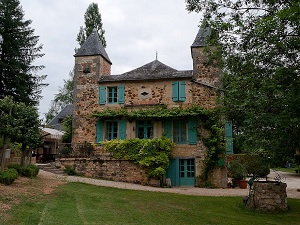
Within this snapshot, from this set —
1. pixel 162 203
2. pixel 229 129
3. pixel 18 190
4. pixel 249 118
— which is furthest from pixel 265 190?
pixel 18 190

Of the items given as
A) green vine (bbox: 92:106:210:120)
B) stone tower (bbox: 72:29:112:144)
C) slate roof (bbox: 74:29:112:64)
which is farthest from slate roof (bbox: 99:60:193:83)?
green vine (bbox: 92:106:210:120)

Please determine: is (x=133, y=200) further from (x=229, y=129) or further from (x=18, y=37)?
(x=18, y=37)

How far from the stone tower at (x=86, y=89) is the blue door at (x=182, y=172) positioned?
5415 millimetres

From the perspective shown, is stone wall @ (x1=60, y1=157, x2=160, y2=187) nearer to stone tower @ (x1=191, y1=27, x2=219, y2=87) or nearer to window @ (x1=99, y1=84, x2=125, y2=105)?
window @ (x1=99, y1=84, x2=125, y2=105)

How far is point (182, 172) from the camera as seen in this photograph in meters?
16.8

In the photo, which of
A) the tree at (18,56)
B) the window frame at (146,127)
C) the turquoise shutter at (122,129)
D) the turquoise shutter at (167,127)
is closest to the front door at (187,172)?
the turquoise shutter at (167,127)

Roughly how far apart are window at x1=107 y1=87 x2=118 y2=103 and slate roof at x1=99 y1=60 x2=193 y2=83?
0.61 metres

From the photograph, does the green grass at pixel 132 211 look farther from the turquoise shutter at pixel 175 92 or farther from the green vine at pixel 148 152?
the turquoise shutter at pixel 175 92

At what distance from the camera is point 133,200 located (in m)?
10.2

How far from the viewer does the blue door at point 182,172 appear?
16688 mm

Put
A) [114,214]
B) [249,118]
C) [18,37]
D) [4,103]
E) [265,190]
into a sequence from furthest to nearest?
[18,37]
[4,103]
[265,190]
[249,118]
[114,214]

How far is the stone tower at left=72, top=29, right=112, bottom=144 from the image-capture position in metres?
18.2

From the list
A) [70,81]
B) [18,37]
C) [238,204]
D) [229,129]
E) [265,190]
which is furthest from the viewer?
[70,81]

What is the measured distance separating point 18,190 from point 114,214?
4.40m
